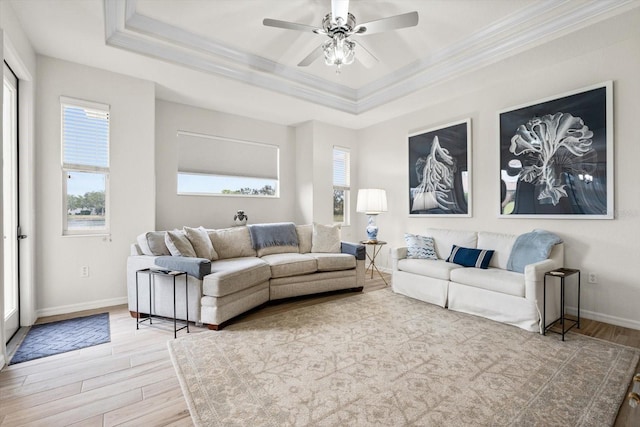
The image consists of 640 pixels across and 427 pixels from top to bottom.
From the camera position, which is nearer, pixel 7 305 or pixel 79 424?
pixel 79 424

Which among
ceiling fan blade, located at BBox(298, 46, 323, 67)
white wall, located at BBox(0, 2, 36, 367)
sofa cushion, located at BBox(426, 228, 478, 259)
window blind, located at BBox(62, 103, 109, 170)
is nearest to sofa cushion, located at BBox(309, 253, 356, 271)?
sofa cushion, located at BBox(426, 228, 478, 259)

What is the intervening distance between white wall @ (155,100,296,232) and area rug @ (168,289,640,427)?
2303 millimetres

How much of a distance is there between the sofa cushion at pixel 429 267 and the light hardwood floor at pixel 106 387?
132 centimetres

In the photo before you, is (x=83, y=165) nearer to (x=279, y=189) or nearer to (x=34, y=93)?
(x=34, y=93)

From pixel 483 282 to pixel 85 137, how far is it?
4733 millimetres

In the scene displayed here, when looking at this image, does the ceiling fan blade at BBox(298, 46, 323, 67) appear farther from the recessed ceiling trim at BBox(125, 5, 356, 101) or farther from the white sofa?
the white sofa

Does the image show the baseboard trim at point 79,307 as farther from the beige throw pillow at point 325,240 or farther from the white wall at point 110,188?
the beige throw pillow at point 325,240

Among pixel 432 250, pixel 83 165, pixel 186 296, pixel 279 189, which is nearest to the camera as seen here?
pixel 186 296

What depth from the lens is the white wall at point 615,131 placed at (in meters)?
2.96

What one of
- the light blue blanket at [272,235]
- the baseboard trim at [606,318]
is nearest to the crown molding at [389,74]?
the light blue blanket at [272,235]

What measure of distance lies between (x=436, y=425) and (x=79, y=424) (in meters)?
1.94

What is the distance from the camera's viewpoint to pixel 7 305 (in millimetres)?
2816

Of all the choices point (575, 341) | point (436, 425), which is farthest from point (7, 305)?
point (575, 341)

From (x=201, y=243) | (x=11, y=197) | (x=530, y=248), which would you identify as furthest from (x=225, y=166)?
(x=530, y=248)
